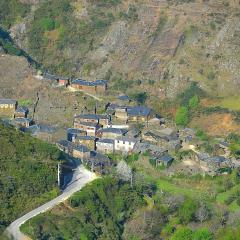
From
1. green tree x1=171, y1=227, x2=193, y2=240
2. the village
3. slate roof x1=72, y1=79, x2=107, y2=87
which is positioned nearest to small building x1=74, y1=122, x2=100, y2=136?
the village

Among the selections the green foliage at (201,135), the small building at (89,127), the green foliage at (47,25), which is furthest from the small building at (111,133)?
the green foliage at (47,25)

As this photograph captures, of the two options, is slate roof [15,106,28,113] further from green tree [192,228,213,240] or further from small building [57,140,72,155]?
green tree [192,228,213,240]

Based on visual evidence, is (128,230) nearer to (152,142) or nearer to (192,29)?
(152,142)

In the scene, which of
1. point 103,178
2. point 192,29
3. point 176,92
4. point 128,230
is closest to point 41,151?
point 103,178

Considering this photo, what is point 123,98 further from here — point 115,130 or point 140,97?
point 115,130

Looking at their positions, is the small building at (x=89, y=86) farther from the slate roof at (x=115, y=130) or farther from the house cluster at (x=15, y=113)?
the slate roof at (x=115, y=130)

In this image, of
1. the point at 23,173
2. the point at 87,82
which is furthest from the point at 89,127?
the point at 23,173

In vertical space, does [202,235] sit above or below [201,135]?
below
